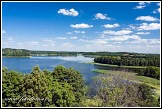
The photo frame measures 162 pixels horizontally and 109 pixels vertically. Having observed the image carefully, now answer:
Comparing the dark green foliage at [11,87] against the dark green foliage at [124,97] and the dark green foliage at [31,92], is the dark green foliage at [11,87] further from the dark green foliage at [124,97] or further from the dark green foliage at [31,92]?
the dark green foliage at [124,97]

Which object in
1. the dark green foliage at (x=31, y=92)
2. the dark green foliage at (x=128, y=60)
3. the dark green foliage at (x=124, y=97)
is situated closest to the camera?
the dark green foliage at (x=31, y=92)

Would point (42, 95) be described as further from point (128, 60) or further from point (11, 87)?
point (128, 60)

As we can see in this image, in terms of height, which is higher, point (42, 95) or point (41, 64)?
point (41, 64)

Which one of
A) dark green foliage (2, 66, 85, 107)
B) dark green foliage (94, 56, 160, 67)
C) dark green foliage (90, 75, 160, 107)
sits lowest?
dark green foliage (90, 75, 160, 107)

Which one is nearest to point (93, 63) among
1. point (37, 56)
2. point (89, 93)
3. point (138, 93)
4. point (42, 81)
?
point (37, 56)

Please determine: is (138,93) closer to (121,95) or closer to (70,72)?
(121,95)

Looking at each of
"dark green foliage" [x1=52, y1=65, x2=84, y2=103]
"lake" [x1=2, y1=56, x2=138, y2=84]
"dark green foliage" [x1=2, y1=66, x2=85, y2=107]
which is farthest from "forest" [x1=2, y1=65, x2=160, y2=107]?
"lake" [x1=2, y1=56, x2=138, y2=84]

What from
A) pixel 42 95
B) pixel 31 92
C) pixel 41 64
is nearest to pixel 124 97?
pixel 42 95

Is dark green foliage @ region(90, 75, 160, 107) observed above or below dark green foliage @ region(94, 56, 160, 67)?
Result: below

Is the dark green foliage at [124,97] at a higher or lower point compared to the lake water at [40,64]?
lower

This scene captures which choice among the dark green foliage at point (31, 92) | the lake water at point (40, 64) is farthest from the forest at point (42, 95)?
the lake water at point (40, 64)

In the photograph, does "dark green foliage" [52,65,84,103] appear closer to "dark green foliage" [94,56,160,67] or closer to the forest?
the forest
